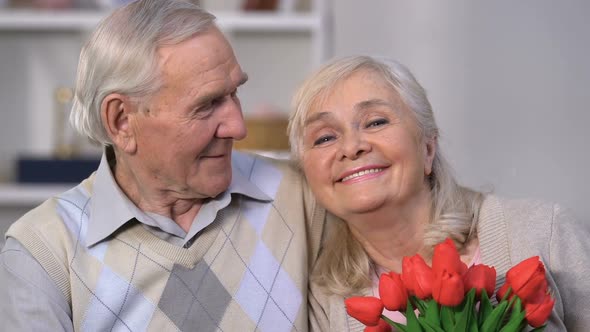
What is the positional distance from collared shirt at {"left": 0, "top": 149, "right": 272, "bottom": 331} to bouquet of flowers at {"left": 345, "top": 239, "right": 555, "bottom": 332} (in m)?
0.53

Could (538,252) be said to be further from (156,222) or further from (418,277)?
(156,222)

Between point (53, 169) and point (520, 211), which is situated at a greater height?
point (520, 211)

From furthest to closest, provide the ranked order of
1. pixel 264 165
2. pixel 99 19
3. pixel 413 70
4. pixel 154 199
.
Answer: pixel 99 19
pixel 413 70
pixel 264 165
pixel 154 199

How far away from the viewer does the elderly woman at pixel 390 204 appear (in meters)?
1.76

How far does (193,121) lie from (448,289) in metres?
0.65

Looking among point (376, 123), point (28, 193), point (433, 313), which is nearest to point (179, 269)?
point (376, 123)

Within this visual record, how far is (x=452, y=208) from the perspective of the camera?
1872 millimetres

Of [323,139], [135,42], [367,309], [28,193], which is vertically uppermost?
[135,42]

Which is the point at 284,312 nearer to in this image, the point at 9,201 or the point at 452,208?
the point at 452,208

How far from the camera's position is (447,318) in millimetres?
1386

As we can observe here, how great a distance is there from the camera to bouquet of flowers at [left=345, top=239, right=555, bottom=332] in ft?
4.46

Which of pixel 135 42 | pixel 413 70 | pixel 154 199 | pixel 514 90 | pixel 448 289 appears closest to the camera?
pixel 448 289

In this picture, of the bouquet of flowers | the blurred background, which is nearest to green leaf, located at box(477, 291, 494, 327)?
the bouquet of flowers

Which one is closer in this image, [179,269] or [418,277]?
[418,277]
